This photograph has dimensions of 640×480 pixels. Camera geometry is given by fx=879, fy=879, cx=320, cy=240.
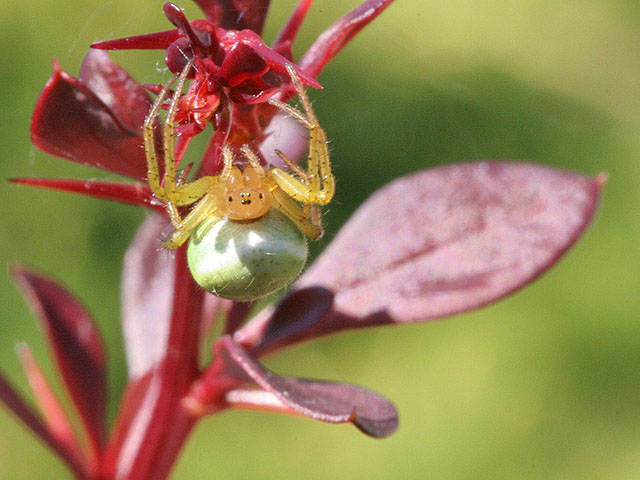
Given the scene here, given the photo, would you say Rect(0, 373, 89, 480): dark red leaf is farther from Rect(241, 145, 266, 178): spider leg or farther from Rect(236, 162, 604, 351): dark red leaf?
Rect(241, 145, 266, 178): spider leg

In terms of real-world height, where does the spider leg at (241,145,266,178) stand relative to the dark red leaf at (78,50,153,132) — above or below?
below

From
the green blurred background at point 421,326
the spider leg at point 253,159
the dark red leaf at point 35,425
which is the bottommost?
the green blurred background at point 421,326

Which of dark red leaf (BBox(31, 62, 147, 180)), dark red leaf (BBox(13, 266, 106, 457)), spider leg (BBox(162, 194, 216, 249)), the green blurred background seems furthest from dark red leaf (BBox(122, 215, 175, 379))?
the green blurred background

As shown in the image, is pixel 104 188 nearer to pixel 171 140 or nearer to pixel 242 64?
pixel 171 140

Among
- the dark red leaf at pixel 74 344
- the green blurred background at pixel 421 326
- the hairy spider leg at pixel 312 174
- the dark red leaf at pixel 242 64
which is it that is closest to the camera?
the dark red leaf at pixel 242 64

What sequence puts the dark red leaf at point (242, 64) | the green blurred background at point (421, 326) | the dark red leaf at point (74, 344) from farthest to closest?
the green blurred background at point (421, 326) < the dark red leaf at point (74, 344) < the dark red leaf at point (242, 64)

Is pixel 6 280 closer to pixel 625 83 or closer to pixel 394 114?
pixel 394 114

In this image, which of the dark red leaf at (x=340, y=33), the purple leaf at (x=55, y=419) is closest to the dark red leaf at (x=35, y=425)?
the purple leaf at (x=55, y=419)

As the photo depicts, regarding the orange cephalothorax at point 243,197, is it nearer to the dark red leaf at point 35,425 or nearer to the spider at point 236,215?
the spider at point 236,215

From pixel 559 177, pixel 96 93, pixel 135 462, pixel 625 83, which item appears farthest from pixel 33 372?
pixel 625 83
